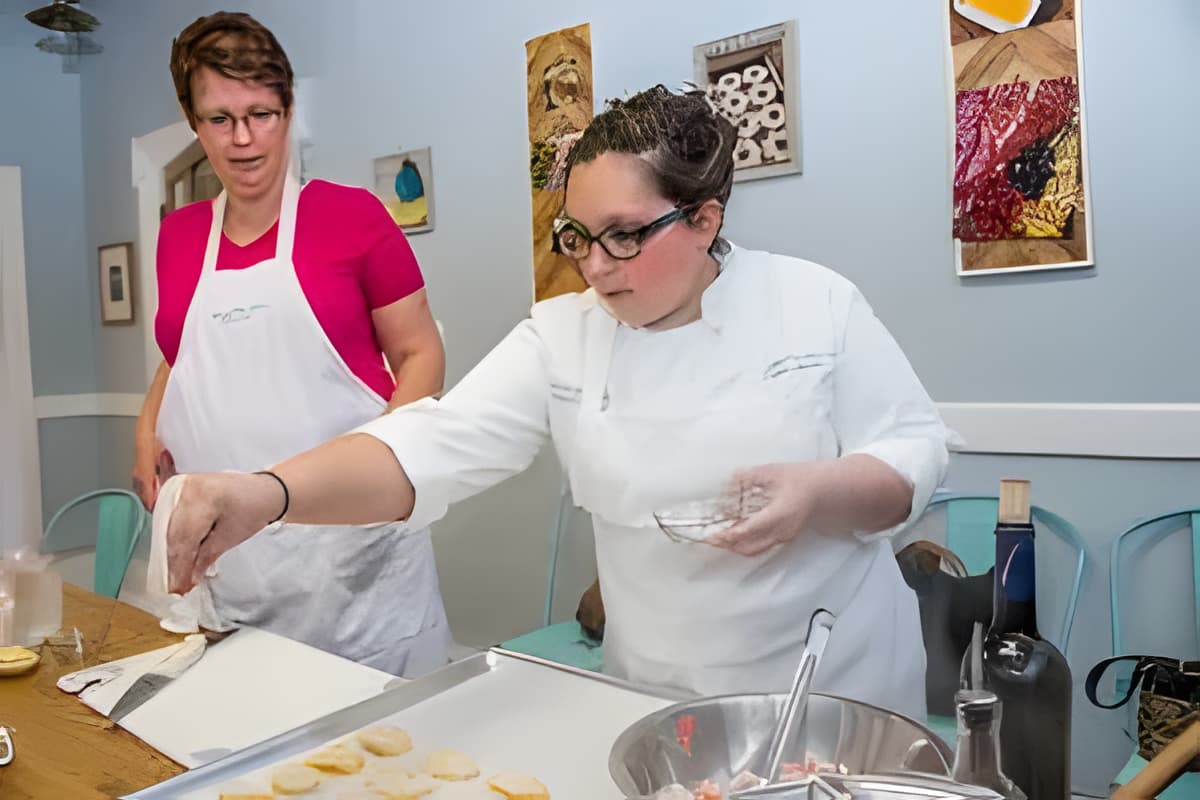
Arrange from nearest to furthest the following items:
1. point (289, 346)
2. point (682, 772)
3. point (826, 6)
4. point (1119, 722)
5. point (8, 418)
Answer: point (682, 772), point (1119, 722), point (826, 6), point (289, 346), point (8, 418)

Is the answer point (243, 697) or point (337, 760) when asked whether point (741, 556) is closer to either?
point (337, 760)

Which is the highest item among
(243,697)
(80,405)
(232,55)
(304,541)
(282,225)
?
(232,55)

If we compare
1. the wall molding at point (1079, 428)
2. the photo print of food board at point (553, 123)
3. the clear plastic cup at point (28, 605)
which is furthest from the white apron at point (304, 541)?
the wall molding at point (1079, 428)

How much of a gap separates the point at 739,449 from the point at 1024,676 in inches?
13.1

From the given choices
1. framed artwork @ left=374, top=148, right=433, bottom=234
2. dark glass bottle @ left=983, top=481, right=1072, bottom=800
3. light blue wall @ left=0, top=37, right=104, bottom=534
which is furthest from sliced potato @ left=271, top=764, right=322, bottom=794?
light blue wall @ left=0, top=37, right=104, bottom=534

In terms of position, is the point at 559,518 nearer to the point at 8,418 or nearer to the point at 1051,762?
the point at 1051,762

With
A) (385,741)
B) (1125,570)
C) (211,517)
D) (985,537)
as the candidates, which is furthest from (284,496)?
(1125,570)

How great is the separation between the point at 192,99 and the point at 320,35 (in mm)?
238

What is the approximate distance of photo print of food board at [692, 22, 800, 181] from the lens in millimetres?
1047

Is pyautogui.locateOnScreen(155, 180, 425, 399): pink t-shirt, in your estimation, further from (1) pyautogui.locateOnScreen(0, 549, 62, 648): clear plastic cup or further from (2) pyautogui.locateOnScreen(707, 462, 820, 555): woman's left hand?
(2) pyautogui.locateOnScreen(707, 462, 820, 555): woman's left hand

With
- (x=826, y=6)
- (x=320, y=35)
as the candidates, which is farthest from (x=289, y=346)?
(x=826, y=6)

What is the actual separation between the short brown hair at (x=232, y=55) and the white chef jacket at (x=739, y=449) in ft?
2.50

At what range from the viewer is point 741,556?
100 cm

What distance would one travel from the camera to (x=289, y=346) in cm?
148
